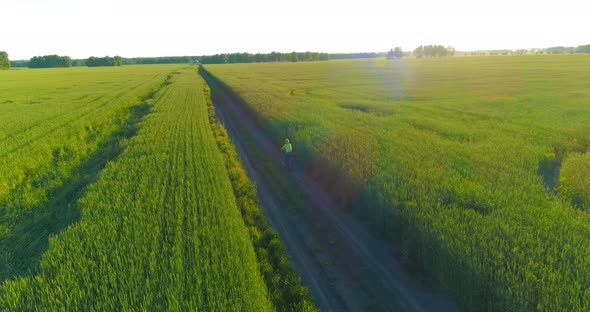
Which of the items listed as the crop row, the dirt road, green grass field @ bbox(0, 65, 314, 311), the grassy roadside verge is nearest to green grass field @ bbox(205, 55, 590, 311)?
the dirt road

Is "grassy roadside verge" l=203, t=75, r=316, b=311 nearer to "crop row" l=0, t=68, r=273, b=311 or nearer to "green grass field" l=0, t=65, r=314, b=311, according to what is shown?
"green grass field" l=0, t=65, r=314, b=311

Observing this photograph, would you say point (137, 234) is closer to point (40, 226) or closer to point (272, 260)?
point (272, 260)

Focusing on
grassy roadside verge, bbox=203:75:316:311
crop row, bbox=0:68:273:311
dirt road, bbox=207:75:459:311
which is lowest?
dirt road, bbox=207:75:459:311

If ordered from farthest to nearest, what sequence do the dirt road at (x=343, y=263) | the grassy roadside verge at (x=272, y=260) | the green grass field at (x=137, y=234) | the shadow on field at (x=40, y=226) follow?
1. the shadow on field at (x=40, y=226)
2. the dirt road at (x=343, y=263)
3. the grassy roadside verge at (x=272, y=260)
4. the green grass field at (x=137, y=234)

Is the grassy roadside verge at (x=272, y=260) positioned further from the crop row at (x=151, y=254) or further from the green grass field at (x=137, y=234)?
the crop row at (x=151, y=254)

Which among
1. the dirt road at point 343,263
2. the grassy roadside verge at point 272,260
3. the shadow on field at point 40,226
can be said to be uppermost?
the shadow on field at point 40,226

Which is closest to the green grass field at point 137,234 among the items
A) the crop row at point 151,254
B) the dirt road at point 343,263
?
the crop row at point 151,254
